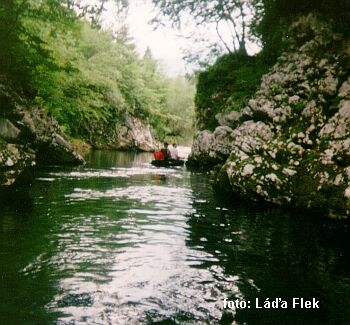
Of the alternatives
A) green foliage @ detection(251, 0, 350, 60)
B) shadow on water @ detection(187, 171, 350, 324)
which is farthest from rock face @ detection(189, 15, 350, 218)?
shadow on water @ detection(187, 171, 350, 324)

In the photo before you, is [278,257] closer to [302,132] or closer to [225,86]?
[302,132]

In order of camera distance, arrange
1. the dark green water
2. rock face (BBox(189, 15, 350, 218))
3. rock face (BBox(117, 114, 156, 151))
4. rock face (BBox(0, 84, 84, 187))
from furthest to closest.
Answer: rock face (BBox(117, 114, 156, 151)) < rock face (BBox(0, 84, 84, 187)) < rock face (BBox(189, 15, 350, 218)) < the dark green water

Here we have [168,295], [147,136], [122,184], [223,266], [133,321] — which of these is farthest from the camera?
[147,136]

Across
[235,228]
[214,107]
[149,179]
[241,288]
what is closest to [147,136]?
[214,107]

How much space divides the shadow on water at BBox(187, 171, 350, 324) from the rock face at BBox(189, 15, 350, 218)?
26.8 inches

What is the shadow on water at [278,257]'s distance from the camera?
4.50 metres

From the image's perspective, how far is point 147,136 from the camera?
46688 millimetres

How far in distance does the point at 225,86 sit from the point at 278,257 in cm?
1882

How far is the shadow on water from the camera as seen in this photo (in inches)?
177

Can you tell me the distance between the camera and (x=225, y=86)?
24.0 meters

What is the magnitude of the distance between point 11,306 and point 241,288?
2.87 metres

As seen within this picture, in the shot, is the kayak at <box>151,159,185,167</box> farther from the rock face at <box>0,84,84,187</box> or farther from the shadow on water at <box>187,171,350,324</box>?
the shadow on water at <box>187,171,350,324</box>

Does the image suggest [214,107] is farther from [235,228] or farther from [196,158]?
[235,228]

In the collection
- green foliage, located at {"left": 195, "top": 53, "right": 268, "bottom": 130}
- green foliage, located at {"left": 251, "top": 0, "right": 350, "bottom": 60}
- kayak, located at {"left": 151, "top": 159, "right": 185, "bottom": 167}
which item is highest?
green foliage, located at {"left": 251, "top": 0, "right": 350, "bottom": 60}
